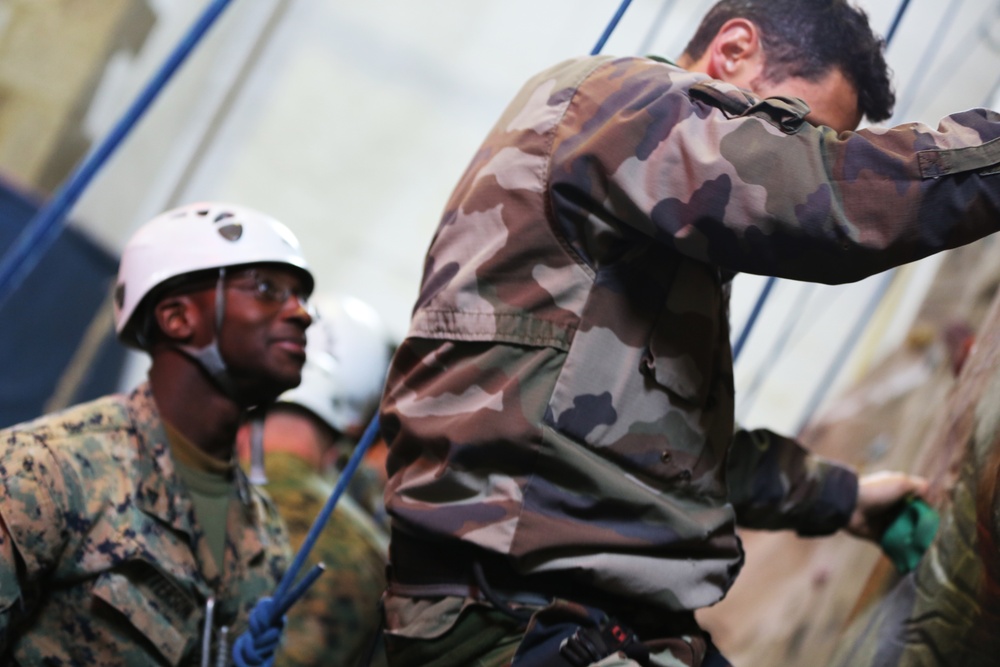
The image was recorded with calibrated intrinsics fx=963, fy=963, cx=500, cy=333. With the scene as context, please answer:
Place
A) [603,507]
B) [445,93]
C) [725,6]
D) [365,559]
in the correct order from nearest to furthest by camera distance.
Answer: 1. [603,507]
2. [725,6]
3. [365,559]
4. [445,93]

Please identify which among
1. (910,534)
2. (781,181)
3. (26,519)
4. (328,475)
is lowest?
(328,475)

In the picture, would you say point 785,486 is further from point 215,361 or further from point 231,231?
point 231,231

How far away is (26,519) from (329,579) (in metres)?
1.16

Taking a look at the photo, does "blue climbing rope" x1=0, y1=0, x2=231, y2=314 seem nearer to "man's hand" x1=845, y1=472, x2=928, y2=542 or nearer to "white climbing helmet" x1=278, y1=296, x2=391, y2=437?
"white climbing helmet" x1=278, y1=296, x2=391, y2=437

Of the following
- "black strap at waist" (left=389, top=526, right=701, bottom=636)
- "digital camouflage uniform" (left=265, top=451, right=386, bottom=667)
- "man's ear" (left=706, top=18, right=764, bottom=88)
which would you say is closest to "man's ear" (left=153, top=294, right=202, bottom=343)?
"digital camouflage uniform" (left=265, top=451, right=386, bottom=667)

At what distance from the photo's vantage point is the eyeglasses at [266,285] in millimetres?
2172

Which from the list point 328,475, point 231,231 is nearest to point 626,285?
point 231,231

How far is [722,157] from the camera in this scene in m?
1.12

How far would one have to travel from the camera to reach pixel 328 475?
3645mm

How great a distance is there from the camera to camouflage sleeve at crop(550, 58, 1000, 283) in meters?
1.07

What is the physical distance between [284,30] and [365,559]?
7.99 feet

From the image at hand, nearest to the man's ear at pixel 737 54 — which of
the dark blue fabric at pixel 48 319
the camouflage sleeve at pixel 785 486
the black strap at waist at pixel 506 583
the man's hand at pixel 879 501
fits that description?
the camouflage sleeve at pixel 785 486

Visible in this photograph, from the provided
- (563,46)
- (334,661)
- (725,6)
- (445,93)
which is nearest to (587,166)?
(725,6)

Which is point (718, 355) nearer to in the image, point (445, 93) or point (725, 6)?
point (725, 6)
